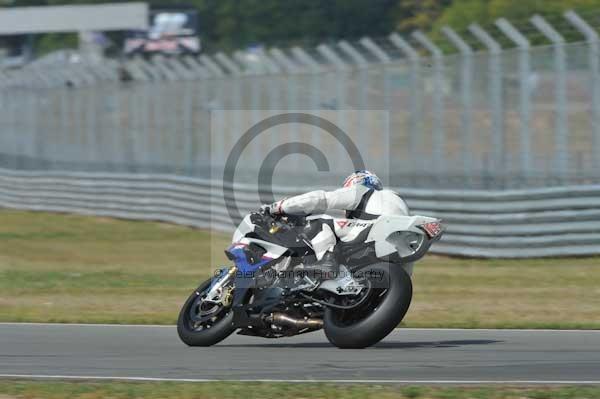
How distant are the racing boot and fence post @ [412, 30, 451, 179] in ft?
29.1

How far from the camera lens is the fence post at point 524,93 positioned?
16.4 meters

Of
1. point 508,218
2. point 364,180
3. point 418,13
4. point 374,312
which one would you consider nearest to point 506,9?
point 508,218

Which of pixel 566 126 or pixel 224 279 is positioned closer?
pixel 224 279

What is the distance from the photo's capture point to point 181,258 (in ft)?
63.7

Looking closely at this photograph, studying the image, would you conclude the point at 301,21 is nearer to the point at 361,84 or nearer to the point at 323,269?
the point at 361,84

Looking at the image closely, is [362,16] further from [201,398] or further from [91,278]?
[201,398]

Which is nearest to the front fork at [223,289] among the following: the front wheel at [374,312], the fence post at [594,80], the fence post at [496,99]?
the front wheel at [374,312]

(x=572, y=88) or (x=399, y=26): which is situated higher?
(x=399, y=26)

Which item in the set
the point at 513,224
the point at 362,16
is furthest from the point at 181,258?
the point at 362,16

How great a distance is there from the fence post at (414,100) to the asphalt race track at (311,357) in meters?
7.86

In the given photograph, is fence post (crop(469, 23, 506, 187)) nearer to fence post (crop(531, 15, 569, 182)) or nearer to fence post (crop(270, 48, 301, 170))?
fence post (crop(531, 15, 569, 182))

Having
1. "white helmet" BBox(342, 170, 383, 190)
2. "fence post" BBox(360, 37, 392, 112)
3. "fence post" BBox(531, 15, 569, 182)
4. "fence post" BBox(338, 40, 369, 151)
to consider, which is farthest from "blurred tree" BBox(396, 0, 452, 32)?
"white helmet" BBox(342, 170, 383, 190)

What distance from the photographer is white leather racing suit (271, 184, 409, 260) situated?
909cm

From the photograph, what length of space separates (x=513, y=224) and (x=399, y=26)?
61746 millimetres
